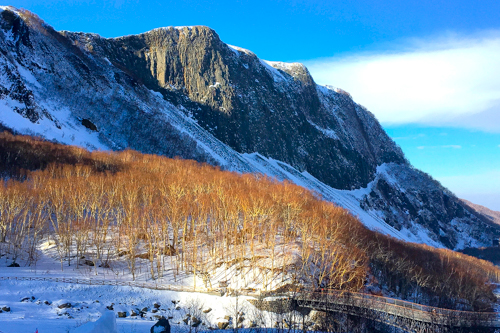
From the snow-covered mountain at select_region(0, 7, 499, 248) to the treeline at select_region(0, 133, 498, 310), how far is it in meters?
34.4

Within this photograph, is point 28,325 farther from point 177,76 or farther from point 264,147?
point 177,76

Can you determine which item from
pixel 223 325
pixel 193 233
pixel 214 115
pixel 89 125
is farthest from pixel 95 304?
pixel 214 115

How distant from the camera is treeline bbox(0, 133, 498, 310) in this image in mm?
32750

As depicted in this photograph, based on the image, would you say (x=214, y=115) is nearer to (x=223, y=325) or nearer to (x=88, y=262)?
(x=88, y=262)

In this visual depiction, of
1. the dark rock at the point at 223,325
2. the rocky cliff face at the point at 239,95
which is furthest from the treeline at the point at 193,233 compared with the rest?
the rocky cliff face at the point at 239,95

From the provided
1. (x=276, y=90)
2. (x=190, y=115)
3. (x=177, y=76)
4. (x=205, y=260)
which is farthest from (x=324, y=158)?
(x=205, y=260)

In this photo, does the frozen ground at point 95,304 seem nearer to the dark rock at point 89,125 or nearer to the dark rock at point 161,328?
the dark rock at point 161,328

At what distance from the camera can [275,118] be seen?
447ft

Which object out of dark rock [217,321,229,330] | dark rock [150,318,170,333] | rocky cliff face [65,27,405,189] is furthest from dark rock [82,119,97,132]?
dark rock [150,318,170,333]

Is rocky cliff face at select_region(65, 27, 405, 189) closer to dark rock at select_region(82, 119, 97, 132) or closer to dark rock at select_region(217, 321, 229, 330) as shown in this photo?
dark rock at select_region(82, 119, 97, 132)

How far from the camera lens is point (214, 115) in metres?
121

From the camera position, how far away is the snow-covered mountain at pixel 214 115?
8012 cm

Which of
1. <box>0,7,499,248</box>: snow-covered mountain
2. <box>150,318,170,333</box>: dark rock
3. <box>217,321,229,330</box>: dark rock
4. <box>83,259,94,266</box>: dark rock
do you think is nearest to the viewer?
<box>150,318,170,333</box>: dark rock

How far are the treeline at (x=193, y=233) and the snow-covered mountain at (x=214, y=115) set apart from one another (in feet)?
113
